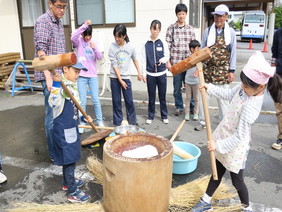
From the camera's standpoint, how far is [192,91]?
5109 mm

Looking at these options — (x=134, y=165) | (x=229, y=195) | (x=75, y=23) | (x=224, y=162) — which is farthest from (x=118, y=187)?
(x=75, y=23)

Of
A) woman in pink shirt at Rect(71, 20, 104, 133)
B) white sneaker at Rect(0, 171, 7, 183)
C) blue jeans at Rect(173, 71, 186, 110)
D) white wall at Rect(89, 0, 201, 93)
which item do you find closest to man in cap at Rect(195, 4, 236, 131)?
blue jeans at Rect(173, 71, 186, 110)

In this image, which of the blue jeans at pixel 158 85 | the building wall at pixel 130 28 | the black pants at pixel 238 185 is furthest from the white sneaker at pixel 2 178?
the building wall at pixel 130 28

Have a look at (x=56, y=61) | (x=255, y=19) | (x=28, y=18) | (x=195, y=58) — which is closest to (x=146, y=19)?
(x=28, y=18)

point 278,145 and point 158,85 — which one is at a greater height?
point 158,85

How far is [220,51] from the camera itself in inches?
160

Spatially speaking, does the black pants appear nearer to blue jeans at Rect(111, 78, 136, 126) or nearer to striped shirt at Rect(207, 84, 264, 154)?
striped shirt at Rect(207, 84, 264, 154)

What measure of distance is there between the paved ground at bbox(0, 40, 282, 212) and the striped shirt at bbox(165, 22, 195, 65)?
129 centimetres

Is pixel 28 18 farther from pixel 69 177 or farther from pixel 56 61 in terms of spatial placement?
pixel 69 177

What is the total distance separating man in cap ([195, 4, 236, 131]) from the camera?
4.02 m

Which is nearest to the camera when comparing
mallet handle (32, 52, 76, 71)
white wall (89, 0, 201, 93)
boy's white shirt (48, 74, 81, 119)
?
mallet handle (32, 52, 76, 71)

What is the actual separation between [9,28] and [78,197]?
7585 mm

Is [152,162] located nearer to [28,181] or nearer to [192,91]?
[28,181]

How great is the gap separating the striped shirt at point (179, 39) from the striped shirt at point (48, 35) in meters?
2.42
